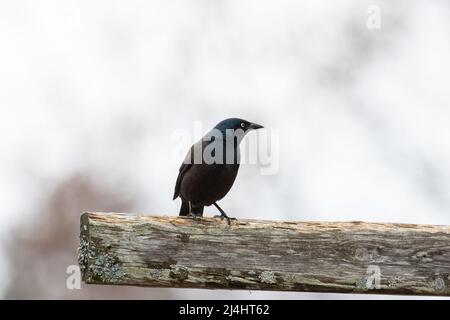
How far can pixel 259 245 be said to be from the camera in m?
2.71

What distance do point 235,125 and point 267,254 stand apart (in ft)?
10.5

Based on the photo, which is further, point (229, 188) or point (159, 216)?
point (229, 188)

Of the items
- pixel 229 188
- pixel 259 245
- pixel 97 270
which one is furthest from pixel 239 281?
pixel 229 188

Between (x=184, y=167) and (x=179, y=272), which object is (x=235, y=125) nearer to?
(x=184, y=167)

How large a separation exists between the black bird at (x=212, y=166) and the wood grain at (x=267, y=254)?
8.81 feet

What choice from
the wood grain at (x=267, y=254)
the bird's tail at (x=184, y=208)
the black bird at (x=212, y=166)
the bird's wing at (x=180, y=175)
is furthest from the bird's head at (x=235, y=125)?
the wood grain at (x=267, y=254)

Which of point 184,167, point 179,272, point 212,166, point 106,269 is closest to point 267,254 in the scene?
point 179,272

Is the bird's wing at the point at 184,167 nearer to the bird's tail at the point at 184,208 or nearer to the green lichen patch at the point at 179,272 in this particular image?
the bird's tail at the point at 184,208

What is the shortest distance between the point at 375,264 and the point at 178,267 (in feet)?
2.45

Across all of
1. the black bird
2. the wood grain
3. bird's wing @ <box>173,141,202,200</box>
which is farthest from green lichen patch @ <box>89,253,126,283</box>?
bird's wing @ <box>173,141,202,200</box>

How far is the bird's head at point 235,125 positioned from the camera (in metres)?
5.80

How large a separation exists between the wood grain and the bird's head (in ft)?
10.00

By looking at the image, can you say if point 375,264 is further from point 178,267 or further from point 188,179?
point 188,179
